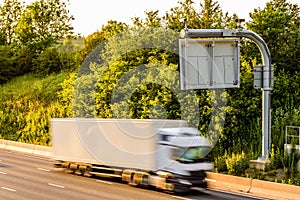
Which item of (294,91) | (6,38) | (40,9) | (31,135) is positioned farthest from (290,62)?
(6,38)

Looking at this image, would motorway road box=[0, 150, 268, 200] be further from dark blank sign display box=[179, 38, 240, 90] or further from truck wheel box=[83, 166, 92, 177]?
dark blank sign display box=[179, 38, 240, 90]

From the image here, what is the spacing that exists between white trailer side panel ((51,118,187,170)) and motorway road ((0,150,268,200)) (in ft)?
3.17

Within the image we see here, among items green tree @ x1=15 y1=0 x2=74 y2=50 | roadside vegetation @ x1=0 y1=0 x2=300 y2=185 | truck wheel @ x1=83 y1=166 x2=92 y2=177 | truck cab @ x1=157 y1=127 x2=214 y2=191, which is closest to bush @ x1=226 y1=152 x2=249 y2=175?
roadside vegetation @ x1=0 y1=0 x2=300 y2=185

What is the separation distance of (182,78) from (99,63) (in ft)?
50.1

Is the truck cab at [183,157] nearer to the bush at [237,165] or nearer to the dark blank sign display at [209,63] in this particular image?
the dark blank sign display at [209,63]

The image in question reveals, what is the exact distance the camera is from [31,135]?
42.8m

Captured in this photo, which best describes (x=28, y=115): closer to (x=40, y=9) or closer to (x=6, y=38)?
(x=40, y=9)

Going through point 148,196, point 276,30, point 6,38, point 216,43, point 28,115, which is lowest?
point 148,196

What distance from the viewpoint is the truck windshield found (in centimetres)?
2156

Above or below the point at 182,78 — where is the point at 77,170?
below

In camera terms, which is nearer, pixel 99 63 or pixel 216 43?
pixel 216 43

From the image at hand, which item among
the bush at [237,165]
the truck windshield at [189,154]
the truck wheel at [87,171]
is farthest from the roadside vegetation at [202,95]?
the truck wheel at [87,171]

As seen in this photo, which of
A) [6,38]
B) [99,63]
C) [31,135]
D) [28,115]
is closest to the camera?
[99,63]

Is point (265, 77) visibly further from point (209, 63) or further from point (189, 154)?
point (189, 154)
